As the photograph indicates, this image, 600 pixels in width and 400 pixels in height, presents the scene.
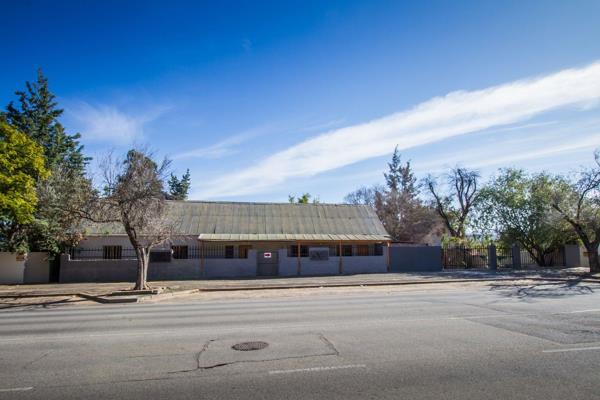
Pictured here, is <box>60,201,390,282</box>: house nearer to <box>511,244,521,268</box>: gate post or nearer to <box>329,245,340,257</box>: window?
<box>329,245,340,257</box>: window

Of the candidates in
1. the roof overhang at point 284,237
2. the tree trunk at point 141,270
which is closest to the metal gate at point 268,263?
the roof overhang at point 284,237

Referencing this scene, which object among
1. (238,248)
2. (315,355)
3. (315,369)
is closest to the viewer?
(315,369)

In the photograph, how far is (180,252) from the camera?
94.5ft

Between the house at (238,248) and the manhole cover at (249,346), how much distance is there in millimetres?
18359

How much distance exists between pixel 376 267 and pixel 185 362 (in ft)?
82.6

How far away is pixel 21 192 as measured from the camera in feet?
68.4

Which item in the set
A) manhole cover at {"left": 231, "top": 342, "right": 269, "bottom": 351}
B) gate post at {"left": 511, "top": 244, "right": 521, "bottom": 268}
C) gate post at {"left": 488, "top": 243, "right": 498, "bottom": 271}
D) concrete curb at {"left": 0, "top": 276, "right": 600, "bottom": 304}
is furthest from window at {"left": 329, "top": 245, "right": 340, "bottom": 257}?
manhole cover at {"left": 231, "top": 342, "right": 269, "bottom": 351}

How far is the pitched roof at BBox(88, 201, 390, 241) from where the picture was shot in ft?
99.5

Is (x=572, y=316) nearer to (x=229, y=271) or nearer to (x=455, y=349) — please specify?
(x=455, y=349)

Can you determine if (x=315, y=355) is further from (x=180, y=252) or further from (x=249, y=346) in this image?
(x=180, y=252)

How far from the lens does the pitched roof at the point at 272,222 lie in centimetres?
3033

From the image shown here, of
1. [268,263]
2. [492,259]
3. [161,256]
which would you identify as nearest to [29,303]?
[161,256]

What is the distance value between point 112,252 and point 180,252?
188 inches

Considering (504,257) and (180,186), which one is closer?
(504,257)
